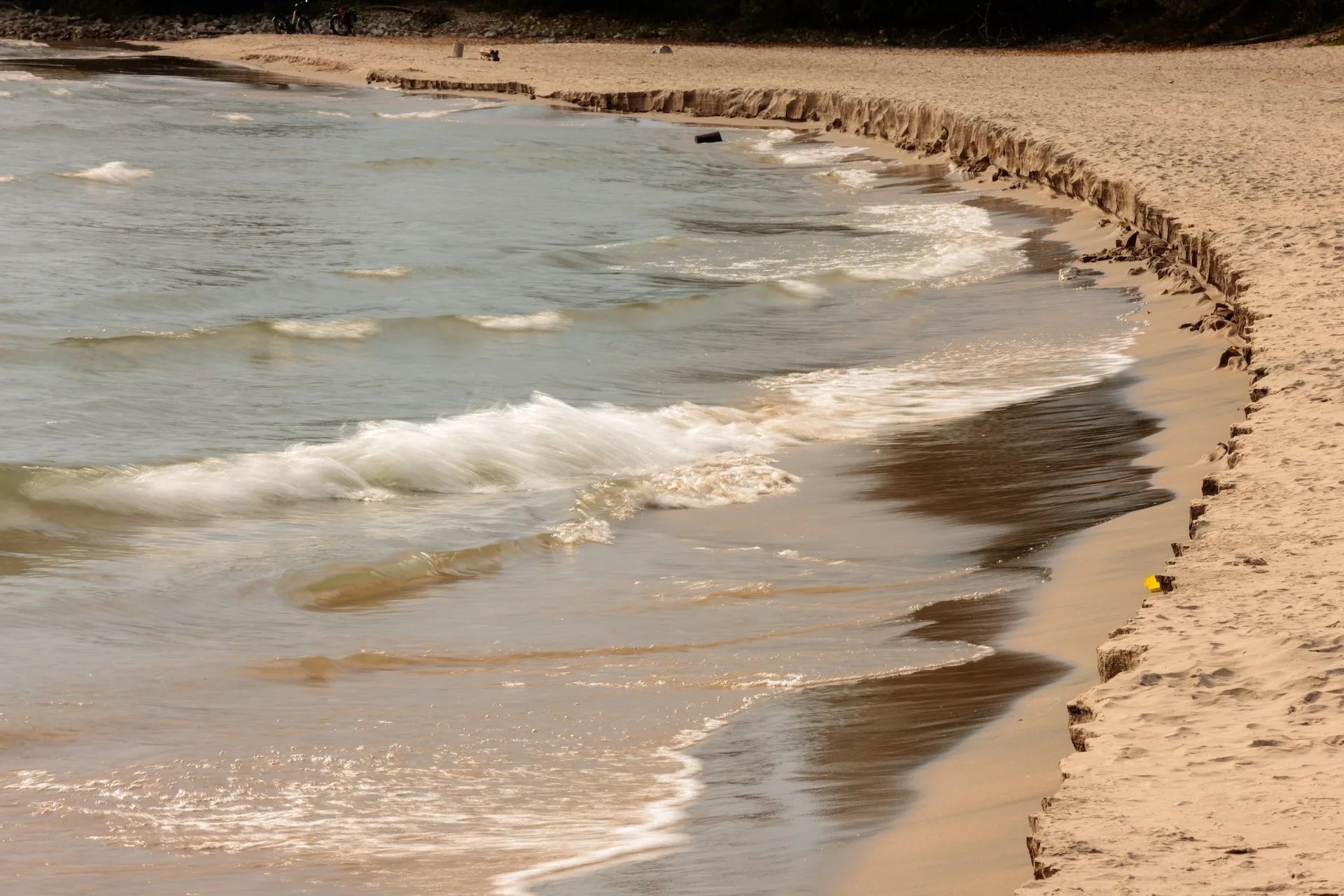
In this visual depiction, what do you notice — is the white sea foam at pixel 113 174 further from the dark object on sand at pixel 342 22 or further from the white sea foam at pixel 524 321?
the dark object on sand at pixel 342 22

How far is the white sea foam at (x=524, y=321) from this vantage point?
12.4m

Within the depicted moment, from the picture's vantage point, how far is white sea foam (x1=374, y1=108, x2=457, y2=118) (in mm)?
32156

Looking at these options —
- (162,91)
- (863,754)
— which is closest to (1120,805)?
(863,754)

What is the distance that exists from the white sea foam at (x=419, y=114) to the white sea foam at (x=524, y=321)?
2046cm

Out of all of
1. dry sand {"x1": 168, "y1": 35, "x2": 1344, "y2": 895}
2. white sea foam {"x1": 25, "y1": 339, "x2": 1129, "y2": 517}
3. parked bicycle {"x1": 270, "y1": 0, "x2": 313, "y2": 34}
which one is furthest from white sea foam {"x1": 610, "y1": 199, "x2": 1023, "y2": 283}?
parked bicycle {"x1": 270, "y1": 0, "x2": 313, "y2": 34}

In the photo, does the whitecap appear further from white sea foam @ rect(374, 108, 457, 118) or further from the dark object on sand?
the dark object on sand

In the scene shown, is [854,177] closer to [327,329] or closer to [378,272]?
[378,272]

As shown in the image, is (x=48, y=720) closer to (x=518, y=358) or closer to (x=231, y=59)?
(x=518, y=358)

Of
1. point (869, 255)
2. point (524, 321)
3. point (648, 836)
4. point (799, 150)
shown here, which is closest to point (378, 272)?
point (524, 321)

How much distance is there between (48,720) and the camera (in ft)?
15.1

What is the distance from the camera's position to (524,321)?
41.1 ft

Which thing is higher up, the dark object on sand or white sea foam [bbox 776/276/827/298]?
the dark object on sand

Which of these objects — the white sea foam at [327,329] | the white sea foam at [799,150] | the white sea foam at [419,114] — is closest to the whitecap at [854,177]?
the white sea foam at [799,150]

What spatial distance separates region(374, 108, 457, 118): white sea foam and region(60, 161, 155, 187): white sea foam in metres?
10.3
